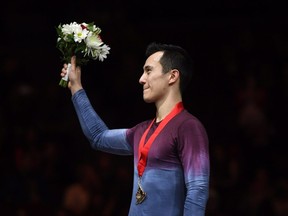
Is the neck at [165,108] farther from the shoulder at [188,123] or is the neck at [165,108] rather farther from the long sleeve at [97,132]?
the long sleeve at [97,132]

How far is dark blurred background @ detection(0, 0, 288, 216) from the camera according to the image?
7.62m

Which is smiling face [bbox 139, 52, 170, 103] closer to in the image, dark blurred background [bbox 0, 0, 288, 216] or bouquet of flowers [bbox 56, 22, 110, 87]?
bouquet of flowers [bbox 56, 22, 110, 87]

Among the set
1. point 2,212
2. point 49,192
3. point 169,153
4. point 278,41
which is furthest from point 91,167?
point 169,153

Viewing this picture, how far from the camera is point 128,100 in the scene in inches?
366

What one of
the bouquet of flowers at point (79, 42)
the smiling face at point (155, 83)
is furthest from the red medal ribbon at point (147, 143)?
the bouquet of flowers at point (79, 42)

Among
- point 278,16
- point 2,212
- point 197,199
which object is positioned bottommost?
point 2,212

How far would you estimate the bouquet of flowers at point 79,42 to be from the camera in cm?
458

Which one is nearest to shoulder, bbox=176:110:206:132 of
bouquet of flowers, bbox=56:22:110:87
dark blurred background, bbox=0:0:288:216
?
bouquet of flowers, bbox=56:22:110:87

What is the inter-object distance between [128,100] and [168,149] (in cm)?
515

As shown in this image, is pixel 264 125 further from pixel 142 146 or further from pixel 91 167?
pixel 142 146

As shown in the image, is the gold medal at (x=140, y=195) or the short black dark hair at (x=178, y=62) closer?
the gold medal at (x=140, y=195)

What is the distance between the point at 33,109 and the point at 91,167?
4.26 ft

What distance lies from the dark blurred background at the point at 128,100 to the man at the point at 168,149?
9.53ft

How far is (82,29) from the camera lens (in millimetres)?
4613
